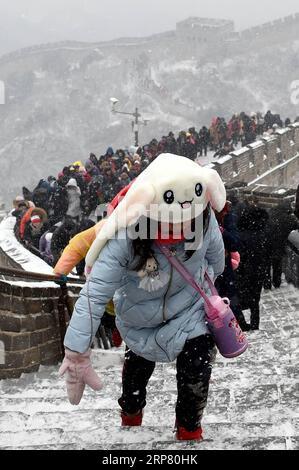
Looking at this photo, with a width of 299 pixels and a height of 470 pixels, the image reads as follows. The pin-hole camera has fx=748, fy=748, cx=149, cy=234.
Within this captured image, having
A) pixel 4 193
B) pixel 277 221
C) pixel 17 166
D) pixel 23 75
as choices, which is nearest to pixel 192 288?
pixel 277 221

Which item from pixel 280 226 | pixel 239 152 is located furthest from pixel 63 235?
pixel 239 152

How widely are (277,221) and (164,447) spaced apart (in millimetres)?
5145

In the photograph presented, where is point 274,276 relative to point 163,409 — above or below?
below

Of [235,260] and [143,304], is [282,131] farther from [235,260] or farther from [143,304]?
[143,304]

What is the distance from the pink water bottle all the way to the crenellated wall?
15937mm

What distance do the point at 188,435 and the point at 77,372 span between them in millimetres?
657

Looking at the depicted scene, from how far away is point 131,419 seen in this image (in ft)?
13.0

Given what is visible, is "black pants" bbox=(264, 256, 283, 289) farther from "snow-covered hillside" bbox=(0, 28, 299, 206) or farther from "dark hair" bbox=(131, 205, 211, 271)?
"snow-covered hillside" bbox=(0, 28, 299, 206)

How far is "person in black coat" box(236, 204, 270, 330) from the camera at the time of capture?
7.11m

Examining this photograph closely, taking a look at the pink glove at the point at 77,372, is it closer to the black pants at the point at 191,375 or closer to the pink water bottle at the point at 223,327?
the black pants at the point at 191,375

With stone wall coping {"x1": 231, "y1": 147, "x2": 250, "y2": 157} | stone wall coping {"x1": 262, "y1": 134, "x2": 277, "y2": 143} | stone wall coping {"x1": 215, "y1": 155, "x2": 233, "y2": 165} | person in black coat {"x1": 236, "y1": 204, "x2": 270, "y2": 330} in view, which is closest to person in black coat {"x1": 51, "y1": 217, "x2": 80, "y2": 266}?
person in black coat {"x1": 236, "y1": 204, "x2": 270, "y2": 330}

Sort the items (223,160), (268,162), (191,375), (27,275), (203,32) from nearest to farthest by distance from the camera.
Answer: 1. (191,375)
2. (27,275)
3. (223,160)
4. (268,162)
5. (203,32)

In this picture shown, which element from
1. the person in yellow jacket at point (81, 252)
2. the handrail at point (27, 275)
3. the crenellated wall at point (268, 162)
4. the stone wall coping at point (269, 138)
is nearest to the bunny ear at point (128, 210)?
the person in yellow jacket at point (81, 252)
